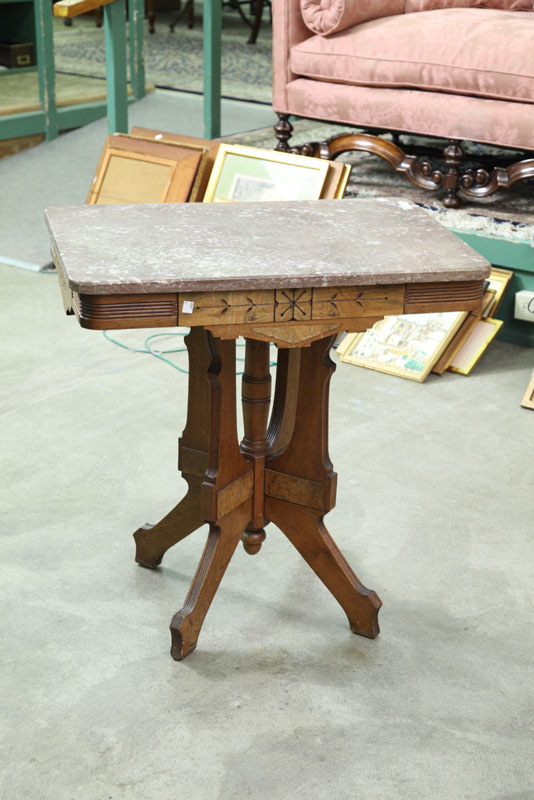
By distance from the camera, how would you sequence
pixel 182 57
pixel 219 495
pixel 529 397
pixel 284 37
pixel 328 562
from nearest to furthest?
pixel 219 495
pixel 328 562
pixel 529 397
pixel 284 37
pixel 182 57

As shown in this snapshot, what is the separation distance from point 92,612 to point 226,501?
405 millimetres

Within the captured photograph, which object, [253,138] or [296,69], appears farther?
[253,138]

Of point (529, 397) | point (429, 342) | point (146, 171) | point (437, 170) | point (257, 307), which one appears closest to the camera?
point (257, 307)

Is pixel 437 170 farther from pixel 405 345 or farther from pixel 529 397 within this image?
pixel 529 397

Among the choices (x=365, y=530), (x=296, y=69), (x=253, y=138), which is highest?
(x=296, y=69)

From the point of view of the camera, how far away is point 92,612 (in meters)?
1.94

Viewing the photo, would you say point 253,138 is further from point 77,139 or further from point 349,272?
point 349,272

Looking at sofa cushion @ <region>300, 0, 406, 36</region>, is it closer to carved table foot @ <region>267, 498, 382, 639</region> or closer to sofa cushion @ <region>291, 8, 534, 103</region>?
sofa cushion @ <region>291, 8, 534, 103</region>

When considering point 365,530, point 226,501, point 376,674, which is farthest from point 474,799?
point 365,530

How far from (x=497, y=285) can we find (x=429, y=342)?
335 mm

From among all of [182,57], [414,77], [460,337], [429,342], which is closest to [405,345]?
[429,342]

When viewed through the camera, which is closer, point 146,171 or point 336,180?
point 336,180

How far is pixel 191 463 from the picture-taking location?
196 cm

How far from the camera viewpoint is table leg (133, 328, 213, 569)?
1854mm
